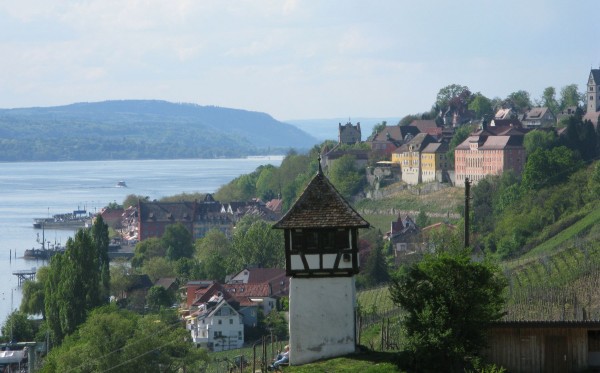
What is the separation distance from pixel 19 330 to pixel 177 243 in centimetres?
4148

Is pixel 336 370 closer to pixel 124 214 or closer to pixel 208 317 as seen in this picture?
pixel 208 317

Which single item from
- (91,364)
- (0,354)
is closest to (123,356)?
(91,364)

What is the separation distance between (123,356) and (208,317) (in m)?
20.8

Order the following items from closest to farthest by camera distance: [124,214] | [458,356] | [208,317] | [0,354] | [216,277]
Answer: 1. [458,356]
2. [0,354]
3. [208,317]
4. [216,277]
5. [124,214]

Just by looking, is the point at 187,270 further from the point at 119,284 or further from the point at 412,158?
the point at 412,158

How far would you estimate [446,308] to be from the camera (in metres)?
26.7

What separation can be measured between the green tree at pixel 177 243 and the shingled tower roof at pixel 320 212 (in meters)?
78.8

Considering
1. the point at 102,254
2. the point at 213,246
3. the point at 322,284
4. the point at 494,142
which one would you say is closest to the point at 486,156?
the point at 494,142

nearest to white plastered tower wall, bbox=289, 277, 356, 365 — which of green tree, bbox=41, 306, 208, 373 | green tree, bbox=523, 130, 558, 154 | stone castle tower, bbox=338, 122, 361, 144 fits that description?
green tree, bbox=41, 306, 208, 373

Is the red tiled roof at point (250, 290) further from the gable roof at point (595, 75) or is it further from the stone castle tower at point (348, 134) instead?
the stone castle tower at point (348, 134)

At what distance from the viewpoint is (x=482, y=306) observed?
26766mm

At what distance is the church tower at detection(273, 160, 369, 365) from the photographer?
91.6 feet

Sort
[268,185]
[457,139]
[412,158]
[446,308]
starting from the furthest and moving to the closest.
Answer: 1. [268,185]
2. [457,139]
3. [412,158]
4. [446,308]

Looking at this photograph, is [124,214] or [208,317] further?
[124,214]
